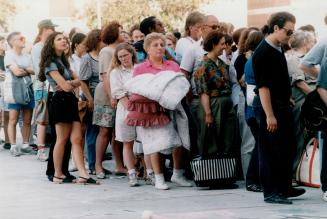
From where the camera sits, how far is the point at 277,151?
8773 millimetres

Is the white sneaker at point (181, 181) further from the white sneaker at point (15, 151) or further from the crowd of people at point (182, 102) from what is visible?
the white sneaker at point (15, 151)

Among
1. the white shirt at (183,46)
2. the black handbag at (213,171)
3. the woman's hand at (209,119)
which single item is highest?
the white shirt at (183,46)

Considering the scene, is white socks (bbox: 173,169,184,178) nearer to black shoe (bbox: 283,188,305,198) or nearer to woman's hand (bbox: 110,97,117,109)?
woman's hand (bbox: 110,97,117,109)

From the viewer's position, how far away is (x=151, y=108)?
9.91 metres

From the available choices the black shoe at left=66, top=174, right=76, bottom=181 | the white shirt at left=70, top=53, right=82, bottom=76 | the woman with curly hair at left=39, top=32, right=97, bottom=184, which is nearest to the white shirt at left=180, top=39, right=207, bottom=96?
the woman with curly hair at left=39, top=32, right=97, bottom=184

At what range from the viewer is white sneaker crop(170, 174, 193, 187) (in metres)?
10.3

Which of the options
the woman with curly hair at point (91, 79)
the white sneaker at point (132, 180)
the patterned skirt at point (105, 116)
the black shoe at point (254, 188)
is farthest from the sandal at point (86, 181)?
the black shoe at point (254, 188)

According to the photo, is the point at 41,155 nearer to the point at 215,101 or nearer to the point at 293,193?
the point at 215,101

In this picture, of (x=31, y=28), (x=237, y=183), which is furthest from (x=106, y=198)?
(x=31, y=28)

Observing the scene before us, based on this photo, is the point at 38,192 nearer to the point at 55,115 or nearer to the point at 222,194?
the point at 55,115

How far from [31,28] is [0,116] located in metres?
42.5

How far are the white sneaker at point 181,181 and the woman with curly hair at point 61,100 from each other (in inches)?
38.5

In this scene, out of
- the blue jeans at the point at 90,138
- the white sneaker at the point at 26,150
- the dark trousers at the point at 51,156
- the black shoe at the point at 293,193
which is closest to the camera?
the black shoe at the point at 293,193

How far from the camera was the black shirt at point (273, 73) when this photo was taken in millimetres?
8641
